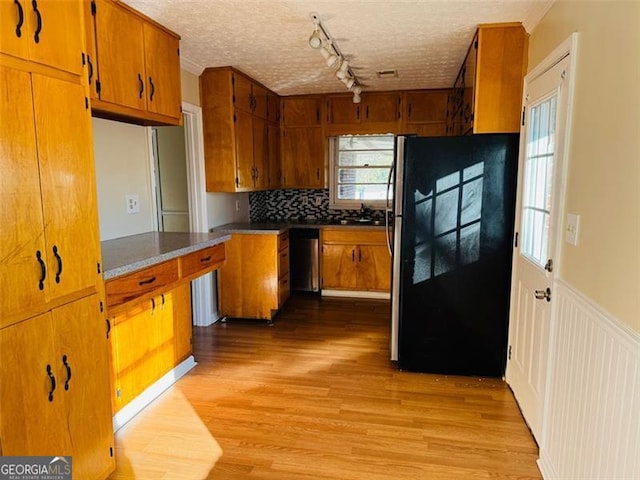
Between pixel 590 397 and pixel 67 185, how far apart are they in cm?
206

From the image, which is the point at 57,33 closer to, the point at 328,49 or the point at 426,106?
the point at 328,49

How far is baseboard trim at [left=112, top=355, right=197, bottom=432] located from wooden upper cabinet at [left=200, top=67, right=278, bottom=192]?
1.56 m

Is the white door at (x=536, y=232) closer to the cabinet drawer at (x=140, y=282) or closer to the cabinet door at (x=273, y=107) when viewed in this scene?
the cabinet drawer at (x=140, y=282)

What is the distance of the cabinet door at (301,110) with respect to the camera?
479 centimetres

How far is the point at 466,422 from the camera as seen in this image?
2385 millimetres

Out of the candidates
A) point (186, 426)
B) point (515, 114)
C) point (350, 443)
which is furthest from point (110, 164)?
point (515, 114)

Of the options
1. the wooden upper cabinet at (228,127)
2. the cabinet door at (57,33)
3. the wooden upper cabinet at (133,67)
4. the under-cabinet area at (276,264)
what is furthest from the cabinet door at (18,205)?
the under-cabinet area at (276,264)

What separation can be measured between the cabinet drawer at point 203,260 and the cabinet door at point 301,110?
7.68 ft

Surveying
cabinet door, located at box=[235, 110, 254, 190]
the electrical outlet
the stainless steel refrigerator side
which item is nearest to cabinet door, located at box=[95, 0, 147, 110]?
the electrical outlet

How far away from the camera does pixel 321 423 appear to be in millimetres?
2389

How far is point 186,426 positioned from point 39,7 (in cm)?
205

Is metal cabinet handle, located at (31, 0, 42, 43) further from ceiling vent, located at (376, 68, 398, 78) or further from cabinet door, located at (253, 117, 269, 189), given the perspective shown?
ceiling vent, located at (376, 68, 398, 78)

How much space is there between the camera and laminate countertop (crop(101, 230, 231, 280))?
201 centimetres

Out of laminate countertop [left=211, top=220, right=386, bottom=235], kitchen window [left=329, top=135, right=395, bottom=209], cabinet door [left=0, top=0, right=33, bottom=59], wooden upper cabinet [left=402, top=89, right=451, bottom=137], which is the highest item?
wooden upper cabinet [left=402, top=89, right=451, bottom=137]
